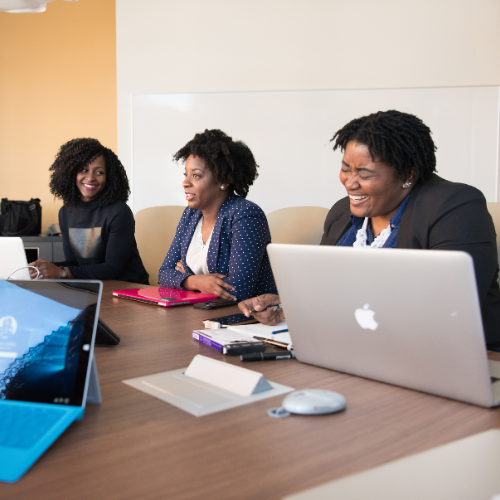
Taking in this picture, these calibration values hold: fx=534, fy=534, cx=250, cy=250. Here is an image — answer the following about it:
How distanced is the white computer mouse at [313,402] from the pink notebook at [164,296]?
904 mm

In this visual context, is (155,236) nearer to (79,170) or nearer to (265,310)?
(79,170)

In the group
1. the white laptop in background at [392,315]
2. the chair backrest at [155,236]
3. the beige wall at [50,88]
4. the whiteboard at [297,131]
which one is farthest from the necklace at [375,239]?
the beige wall at [50,88]

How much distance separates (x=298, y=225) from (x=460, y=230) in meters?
1.21

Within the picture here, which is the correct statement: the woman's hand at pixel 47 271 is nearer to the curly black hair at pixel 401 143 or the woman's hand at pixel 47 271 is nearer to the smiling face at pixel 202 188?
the smiling face at pixel 202 188

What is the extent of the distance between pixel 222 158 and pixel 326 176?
1688 mm

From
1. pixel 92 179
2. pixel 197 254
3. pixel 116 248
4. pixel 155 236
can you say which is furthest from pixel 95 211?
pixel 197 254

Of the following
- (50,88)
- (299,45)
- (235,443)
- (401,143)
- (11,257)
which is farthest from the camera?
(50,88)

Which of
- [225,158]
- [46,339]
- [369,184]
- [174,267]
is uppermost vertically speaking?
[225,158]

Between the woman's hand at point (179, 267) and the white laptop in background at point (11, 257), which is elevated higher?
the white laptop in background at point (11, 257)

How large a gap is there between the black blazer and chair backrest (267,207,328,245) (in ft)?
3.06

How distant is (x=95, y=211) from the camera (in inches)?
103

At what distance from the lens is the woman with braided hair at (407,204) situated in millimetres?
1359

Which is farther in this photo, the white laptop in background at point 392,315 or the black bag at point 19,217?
the black bag at point 19,217

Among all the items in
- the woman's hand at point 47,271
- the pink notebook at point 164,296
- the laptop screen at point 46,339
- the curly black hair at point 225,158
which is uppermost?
the curly black hair at point 225,158
